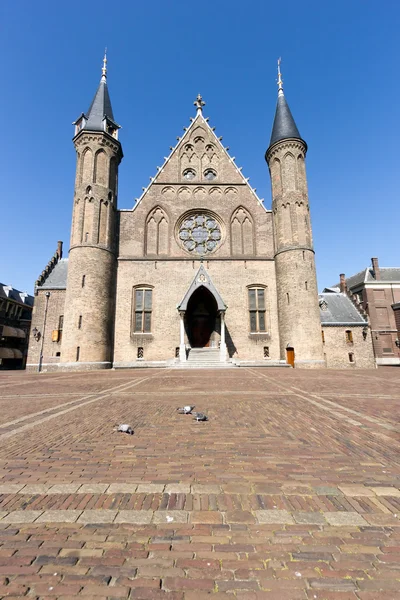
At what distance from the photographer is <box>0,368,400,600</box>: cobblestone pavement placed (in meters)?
1.70

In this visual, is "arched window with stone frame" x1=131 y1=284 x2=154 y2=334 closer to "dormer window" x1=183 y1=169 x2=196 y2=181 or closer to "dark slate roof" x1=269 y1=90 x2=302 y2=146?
"dormer window" x1=183 y1=169 x2=196 y2=181

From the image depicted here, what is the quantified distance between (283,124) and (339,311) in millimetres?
16501

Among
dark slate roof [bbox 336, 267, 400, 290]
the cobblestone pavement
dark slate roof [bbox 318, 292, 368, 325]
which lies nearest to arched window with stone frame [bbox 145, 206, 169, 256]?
dark slate roof [bbox 318, 292, 368, 325]

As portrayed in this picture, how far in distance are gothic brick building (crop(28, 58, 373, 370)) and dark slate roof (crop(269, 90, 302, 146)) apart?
0.12 metres

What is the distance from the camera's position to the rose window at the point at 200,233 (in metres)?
25.2

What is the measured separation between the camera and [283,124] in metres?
25.4

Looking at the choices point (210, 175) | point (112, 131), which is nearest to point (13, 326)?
point (112, 131)

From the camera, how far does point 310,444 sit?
3959 millimetres

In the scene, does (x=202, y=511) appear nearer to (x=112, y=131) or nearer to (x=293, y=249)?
(x=293, y=249)

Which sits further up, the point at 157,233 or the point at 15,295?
the point at 157,233

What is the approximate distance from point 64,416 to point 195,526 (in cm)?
430

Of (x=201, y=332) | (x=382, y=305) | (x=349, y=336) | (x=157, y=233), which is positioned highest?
(x=157, y=233)

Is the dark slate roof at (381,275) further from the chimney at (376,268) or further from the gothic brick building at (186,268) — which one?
the gothic brick building at (186,268)

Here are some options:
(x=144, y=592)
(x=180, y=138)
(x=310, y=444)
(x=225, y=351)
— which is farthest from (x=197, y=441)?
(x=180, y=138)
